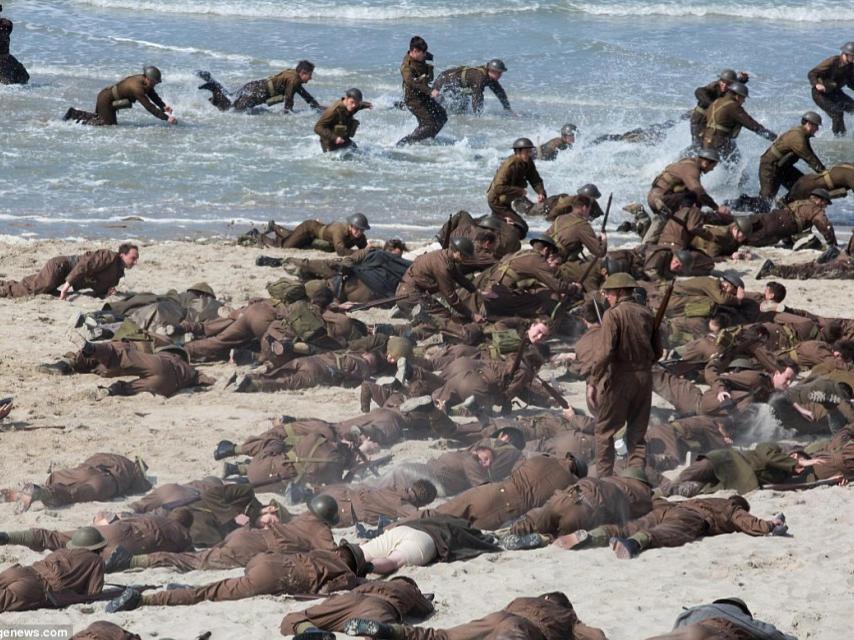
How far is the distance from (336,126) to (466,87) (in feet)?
12.1

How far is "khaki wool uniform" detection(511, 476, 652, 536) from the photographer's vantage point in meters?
9.23

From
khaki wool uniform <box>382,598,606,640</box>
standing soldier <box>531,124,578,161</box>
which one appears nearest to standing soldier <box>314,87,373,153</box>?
standing soldier <box>531,124,578,161</box>

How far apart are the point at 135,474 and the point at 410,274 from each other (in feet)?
14.0

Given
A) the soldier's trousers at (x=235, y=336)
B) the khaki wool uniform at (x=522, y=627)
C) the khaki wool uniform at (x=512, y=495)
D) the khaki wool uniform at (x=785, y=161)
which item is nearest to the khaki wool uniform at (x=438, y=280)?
the soldier's trousers at (x=235, y=336)

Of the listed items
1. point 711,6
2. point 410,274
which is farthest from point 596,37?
point 410,274

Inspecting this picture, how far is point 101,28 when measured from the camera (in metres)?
31.2

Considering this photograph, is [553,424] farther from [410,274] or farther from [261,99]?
[261,99]

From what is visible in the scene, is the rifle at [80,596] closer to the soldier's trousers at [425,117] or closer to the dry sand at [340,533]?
the dry sand at [340,533]

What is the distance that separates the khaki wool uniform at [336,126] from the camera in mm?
20656

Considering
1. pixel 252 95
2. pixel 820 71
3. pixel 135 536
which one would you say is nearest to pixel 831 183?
Result: pixel 820 71

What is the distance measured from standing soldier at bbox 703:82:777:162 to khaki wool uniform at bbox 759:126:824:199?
0.55m

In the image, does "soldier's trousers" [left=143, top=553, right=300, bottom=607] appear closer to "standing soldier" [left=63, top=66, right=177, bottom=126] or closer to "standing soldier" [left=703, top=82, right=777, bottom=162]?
"standing soldier" [left=703, top=82, right=777, bottom=162]

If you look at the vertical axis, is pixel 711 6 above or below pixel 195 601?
above

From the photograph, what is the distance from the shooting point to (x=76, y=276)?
14234 millimetres
